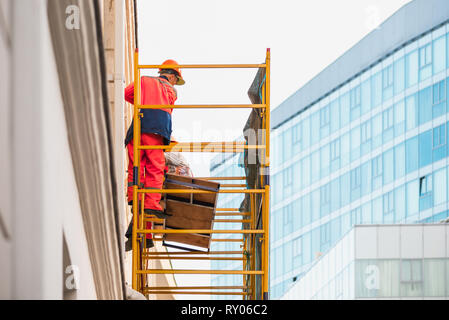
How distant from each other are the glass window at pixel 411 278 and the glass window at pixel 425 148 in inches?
293

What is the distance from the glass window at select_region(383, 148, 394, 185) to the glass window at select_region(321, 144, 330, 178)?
7378 mm

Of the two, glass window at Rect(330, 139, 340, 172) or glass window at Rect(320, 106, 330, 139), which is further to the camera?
glass window at Rect(320, 106, 330, 139)

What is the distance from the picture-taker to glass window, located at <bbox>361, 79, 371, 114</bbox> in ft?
180

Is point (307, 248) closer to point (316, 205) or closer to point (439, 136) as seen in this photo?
point (316, 205)

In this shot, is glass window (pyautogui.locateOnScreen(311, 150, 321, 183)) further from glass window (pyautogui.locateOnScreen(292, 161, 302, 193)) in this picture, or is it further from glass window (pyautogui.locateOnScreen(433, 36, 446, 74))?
glass window (pyautogui.locateOnScreen(433, 36, 446, 74))

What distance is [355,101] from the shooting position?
56406mm

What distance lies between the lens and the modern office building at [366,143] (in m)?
48.6

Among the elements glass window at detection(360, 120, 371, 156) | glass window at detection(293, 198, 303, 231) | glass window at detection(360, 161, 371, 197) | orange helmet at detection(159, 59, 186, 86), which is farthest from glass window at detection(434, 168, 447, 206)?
orange helmet at detection(159, 59, 186, 86)

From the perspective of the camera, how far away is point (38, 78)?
3029 mm

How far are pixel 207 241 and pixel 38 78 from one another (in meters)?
7.91

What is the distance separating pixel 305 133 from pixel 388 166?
1167 centimetres

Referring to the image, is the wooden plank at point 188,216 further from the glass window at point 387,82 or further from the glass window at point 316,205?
the glass window at point 316,205

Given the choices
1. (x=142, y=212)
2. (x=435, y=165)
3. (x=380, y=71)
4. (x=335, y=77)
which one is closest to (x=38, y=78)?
(x=142, y=212)
